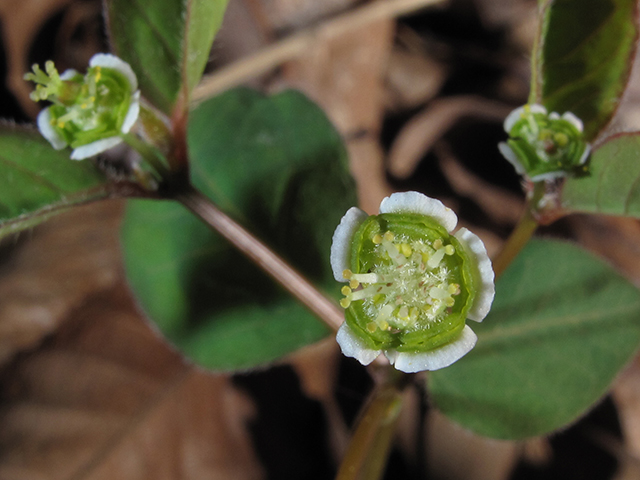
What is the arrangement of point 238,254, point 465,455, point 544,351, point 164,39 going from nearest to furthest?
point 164,39
point 544,351
point 238,254
point 465,455

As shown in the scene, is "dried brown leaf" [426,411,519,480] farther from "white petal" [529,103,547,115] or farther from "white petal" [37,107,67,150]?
"white petal" [37,107,67,150]

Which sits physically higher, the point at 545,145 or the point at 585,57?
the point at 585,57

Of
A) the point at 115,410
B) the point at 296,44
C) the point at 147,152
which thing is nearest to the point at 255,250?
the point at 147,152

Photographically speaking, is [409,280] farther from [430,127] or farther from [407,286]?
[430,127]

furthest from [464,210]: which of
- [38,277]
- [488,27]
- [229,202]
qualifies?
[38,277]

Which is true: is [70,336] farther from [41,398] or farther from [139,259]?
[139,259]

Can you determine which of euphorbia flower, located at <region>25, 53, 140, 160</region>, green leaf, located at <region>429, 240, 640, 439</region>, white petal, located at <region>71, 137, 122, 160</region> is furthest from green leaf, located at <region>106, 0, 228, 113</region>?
green leaf, located at <region>429, 240, 640, 439</region>

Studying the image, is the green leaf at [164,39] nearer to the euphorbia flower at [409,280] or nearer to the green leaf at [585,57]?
the euphorbia flower at [409,280]
